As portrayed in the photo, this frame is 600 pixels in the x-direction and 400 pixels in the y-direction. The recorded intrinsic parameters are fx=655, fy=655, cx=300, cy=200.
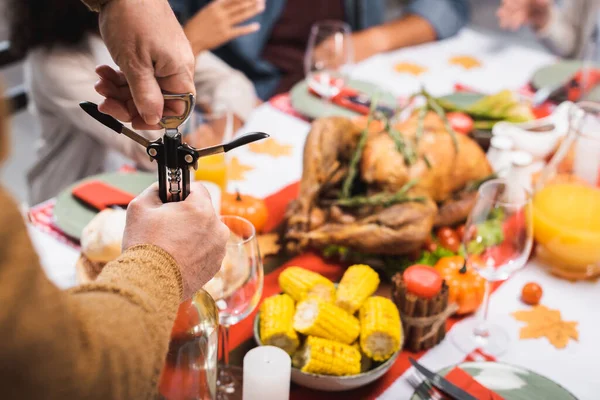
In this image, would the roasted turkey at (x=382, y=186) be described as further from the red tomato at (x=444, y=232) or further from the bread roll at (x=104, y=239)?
the bread roll at (x=104, y=239)

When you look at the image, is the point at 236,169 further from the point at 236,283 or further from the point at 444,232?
the point at 236,283

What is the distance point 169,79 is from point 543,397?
0.79 metres

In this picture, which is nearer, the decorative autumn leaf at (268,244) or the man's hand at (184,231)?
the man's hand at (184,231)

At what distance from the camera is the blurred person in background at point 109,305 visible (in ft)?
1.62

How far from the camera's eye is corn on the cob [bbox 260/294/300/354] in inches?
42.4

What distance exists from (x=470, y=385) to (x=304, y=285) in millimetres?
328

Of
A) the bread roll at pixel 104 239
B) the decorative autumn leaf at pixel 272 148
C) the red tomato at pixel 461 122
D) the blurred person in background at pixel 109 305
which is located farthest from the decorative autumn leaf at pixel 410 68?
the blurred person in background at pixel 109 305

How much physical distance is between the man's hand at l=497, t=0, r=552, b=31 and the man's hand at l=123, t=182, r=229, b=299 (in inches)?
80.2

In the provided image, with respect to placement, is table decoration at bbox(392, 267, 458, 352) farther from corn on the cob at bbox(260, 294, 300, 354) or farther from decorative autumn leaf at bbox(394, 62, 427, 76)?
decorative autumn leaf at bbox(394, 62, 427, 76)

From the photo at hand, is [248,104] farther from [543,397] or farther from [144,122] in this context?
[543,397]

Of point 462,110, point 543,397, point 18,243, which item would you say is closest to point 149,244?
point 18,243

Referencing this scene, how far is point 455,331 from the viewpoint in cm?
126

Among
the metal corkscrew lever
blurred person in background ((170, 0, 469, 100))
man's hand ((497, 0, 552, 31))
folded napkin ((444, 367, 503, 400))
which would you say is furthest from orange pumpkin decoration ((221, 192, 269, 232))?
man's hand ((497, 0, 552, 31))

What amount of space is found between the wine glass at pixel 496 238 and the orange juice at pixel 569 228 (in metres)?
0.24
